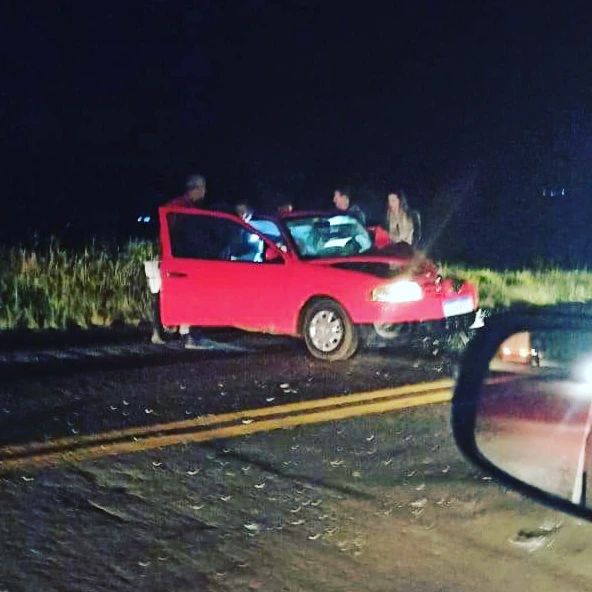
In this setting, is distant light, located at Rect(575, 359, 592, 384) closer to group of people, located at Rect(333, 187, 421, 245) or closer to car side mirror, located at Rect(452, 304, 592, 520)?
car side mirror, located at Rect(452, 304, 592, 520)

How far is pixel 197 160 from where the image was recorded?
36.2m

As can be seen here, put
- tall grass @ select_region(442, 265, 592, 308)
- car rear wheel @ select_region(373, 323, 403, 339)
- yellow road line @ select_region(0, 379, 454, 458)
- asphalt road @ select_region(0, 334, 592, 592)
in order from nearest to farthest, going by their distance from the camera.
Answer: asphalt road @ select_region(0, 334, 592, 592), yellow road line @ select_region(0, 379, 454, 458), car rear wheel @ select_region(373, 323, 403, 339), tall grass @ select_region(442, 265, 592, 308)

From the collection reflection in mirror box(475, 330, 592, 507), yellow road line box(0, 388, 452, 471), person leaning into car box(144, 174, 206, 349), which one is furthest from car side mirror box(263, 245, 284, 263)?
reflection in mirror box(475, 330, 592, 507)

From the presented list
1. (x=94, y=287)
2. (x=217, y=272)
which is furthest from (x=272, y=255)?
(x=94, y=287)

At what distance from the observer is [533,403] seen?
15.0 ft

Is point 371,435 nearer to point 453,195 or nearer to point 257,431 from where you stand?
point 257,431

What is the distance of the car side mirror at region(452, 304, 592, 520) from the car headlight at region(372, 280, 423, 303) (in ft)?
18.6

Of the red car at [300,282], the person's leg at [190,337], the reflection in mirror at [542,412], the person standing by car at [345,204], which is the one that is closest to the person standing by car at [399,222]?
the person standing by car at [345,204]

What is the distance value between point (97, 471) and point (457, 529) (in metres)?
2.22

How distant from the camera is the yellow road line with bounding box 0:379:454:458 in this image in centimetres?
712

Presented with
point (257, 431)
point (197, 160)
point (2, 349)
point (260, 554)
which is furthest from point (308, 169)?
point (260, 554)

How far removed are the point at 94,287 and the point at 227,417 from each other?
752 cm

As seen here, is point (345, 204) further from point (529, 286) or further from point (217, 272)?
point (529, 286)

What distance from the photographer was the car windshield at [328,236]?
1112cm
